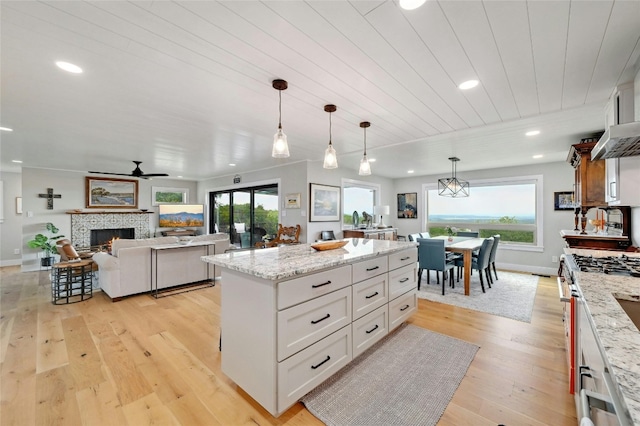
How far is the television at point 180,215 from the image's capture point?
771cm

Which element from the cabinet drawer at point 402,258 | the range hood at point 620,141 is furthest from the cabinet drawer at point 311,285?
the range hood at point 620,141

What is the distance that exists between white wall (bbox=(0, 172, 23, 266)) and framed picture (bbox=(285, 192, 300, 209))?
21.4ft

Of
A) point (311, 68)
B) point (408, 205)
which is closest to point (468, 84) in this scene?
point (311, 68)

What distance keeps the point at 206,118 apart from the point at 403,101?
2.09m

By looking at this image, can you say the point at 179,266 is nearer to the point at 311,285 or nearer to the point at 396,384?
the point at 311,285

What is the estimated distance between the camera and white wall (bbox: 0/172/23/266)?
6238 mm

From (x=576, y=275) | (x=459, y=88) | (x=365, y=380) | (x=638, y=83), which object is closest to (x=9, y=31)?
(x=459, y=88)

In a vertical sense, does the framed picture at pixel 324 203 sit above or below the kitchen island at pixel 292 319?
above

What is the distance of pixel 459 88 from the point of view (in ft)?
7.22

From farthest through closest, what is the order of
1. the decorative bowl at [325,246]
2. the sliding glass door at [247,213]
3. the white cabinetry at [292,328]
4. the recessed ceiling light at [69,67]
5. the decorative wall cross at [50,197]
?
the sliding glass door at [247,213]
the decorative wall cross at [50,197]
the decorative bowl at [325,246]
the recessed ceiling light at [69,67]
the white cabinetry at [292,328]

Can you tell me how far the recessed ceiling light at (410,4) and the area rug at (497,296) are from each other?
Answer: 345 cm

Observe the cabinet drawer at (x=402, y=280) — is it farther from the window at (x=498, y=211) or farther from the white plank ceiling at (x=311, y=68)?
the window at (x=498, y=211)

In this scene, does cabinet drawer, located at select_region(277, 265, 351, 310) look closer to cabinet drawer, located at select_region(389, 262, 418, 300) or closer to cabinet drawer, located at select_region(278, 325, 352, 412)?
cabinet drawer, located at select_region(278, 325, 352, 412)

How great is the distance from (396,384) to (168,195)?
8137 mm
